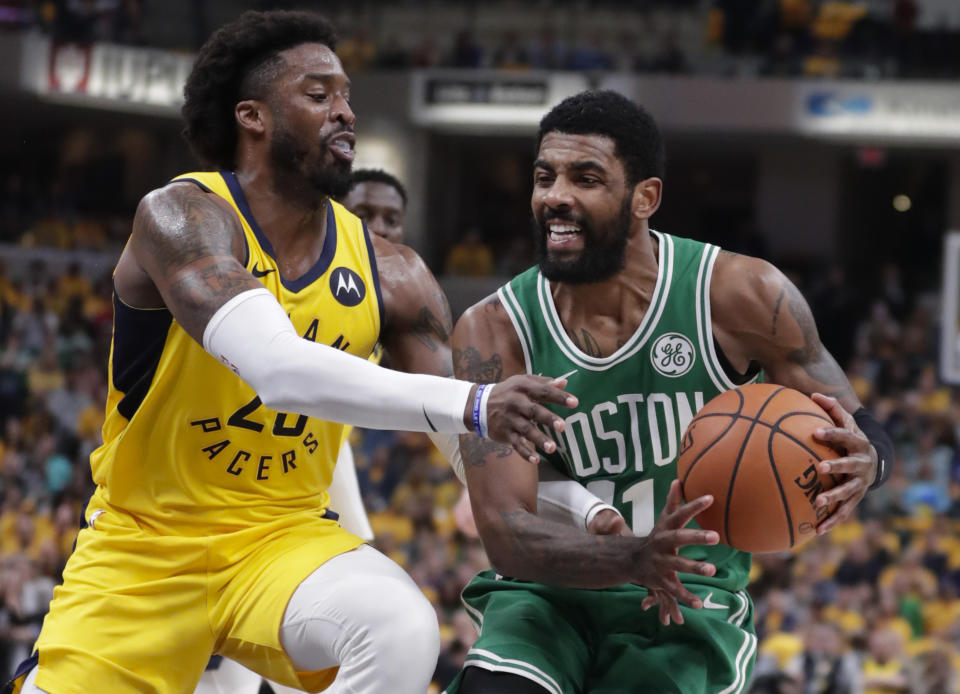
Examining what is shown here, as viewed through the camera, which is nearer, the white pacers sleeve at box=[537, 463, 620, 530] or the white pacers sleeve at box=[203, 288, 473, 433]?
the white pacers sleeve at box=[203, 288, 473, 433]

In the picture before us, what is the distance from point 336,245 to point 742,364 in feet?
3.82

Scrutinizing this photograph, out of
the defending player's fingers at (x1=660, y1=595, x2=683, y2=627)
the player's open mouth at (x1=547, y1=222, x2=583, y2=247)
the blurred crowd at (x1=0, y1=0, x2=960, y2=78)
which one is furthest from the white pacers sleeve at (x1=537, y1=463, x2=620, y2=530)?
the blurred crowd at (x1=0, y1=0, x2=960, y2=78)

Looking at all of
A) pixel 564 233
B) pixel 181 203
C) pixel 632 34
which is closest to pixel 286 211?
pixel 181 203

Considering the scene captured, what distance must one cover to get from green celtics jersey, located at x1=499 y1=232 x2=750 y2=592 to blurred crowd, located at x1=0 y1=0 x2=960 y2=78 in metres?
14.0

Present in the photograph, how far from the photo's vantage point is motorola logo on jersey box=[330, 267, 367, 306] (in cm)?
343

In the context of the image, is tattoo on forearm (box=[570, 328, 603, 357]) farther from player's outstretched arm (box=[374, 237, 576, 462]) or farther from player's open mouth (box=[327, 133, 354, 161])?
player's open mouth (box=[327, 133, 354, 161])

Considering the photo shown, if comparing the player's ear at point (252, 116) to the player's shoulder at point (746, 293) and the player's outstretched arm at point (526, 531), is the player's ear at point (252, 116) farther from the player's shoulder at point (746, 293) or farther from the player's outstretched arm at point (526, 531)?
→ the player's shoulder at point (746, 293)

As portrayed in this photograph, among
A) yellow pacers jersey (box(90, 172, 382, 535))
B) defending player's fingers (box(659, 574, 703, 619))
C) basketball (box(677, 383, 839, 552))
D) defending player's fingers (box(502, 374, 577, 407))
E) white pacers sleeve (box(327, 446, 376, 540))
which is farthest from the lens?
white pacers sleeve (box(327, 446, 376, 540))

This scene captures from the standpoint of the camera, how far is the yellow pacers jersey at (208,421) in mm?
3303

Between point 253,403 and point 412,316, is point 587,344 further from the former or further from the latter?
point 253,403

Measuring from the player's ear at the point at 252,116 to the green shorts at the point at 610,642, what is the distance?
1.45 m

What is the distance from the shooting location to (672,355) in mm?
3553

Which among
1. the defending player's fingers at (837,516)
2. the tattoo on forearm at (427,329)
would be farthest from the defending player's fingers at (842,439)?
the tattoo on forearm at (427,329)

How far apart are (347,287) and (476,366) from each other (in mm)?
422
